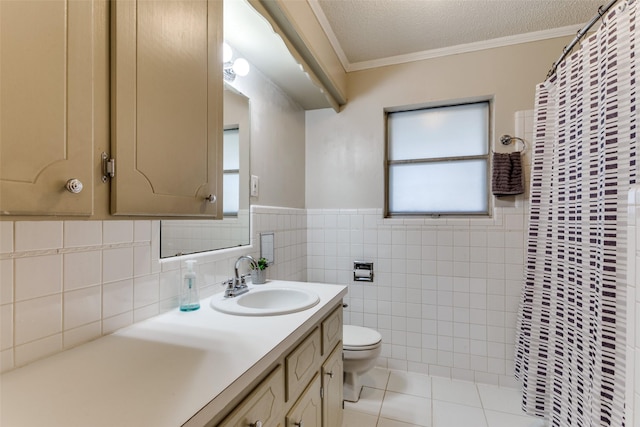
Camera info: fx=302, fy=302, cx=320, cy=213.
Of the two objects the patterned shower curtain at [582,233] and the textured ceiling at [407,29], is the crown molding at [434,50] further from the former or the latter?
the patterned shower curtain at [582,233]

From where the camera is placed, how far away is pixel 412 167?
247 centimetres

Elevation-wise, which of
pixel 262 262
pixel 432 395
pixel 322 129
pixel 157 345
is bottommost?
pixel 432 395

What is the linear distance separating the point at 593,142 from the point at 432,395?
1.76 metres

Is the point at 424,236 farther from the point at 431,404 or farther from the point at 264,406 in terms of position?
the point at 264,406

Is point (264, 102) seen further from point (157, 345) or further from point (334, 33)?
point (157, 345)

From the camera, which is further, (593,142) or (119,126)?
(593,142)

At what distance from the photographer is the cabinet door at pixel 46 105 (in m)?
0.48

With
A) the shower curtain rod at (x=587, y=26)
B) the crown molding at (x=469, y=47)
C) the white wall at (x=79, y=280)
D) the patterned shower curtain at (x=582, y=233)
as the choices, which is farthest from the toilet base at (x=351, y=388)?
the crown molding at (x=469, y=47)

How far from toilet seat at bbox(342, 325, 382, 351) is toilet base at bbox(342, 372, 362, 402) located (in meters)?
0.22

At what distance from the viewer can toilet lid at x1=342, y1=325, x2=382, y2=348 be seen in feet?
6.26

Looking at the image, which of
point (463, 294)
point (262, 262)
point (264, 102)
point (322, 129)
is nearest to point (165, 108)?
point (262, 262)

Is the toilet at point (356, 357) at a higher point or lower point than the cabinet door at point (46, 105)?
lower

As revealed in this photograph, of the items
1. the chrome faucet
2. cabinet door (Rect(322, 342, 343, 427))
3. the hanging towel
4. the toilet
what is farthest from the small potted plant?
the hanging towel

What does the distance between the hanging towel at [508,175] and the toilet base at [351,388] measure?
1.58m
